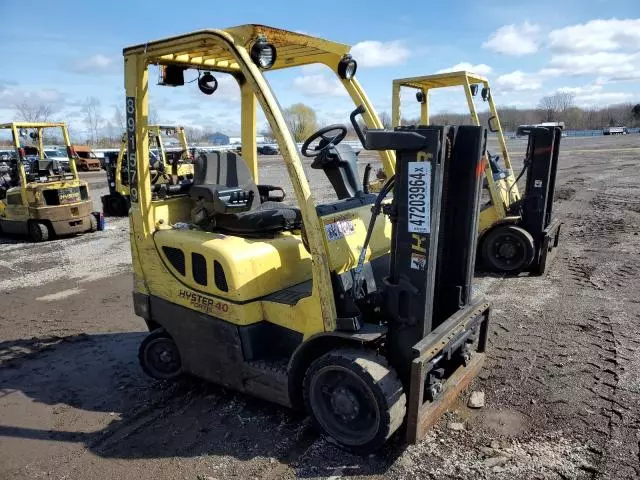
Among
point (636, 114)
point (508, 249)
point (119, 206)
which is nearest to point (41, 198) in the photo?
point (119, 206)

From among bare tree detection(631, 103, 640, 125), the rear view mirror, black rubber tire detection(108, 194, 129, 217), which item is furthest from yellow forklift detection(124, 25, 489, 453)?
bare tree detection(631, 103, 640, 125)

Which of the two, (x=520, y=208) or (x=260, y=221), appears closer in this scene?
(x=260, y=221)

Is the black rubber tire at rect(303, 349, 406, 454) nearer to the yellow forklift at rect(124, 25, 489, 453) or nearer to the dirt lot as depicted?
the yellow forklift at rect(124, 25, 489, 453)

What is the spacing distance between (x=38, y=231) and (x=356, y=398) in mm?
10337

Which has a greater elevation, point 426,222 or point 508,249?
point 426,222

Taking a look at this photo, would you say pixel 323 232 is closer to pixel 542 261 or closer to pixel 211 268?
pixel 211 268

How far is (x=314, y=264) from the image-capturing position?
330cm

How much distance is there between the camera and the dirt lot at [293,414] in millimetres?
3404

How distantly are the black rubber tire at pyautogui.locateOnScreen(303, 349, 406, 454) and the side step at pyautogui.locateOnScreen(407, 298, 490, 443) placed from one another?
12 centimetres

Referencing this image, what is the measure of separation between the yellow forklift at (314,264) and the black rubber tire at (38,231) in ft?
26.2

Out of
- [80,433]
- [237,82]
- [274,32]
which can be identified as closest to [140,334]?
[80,433]

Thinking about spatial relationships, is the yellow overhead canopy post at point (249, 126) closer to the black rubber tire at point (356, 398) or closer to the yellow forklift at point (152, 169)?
the black rubber tire at point (356, 398)

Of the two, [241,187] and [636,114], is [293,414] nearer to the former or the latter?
[241,187]

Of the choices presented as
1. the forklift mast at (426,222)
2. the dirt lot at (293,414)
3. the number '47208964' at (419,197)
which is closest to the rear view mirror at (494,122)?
the dirt lot at (293,414)
